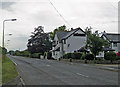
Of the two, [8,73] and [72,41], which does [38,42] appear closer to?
[72,41]

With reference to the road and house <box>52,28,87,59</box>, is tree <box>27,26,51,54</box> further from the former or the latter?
the road

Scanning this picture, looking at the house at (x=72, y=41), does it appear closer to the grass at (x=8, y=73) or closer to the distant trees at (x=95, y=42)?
the distant trees at (x=95, y=42)

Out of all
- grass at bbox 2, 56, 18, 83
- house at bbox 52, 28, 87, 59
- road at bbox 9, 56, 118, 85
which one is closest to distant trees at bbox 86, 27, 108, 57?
road at bbox 9, 56, 118, 85

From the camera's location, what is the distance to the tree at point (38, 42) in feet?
266

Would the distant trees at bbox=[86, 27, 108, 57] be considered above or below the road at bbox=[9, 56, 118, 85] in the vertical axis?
above

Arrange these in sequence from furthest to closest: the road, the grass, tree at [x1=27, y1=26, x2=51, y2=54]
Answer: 1. tree at [x1=27, y1=26, x2=51, y2=54]
2. the grass
3. the road

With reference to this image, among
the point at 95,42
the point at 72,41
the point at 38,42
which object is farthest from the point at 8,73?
the point at 38,42

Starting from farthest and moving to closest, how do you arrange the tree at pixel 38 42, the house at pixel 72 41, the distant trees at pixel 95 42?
the tree at pixel 38 42, the house at pixel 72 41, the distant trees at pixel 95 42

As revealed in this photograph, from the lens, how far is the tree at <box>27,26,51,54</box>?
81.0 meters

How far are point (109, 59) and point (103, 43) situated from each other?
361cm

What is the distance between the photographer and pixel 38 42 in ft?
269

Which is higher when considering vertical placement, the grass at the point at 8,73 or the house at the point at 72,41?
the house at the point at 72,41

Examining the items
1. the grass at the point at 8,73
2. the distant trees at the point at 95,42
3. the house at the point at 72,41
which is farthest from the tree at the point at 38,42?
the grass at the point at 8,73

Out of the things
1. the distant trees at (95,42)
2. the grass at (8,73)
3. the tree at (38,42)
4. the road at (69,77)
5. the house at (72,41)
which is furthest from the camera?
the tree at (38,42)
